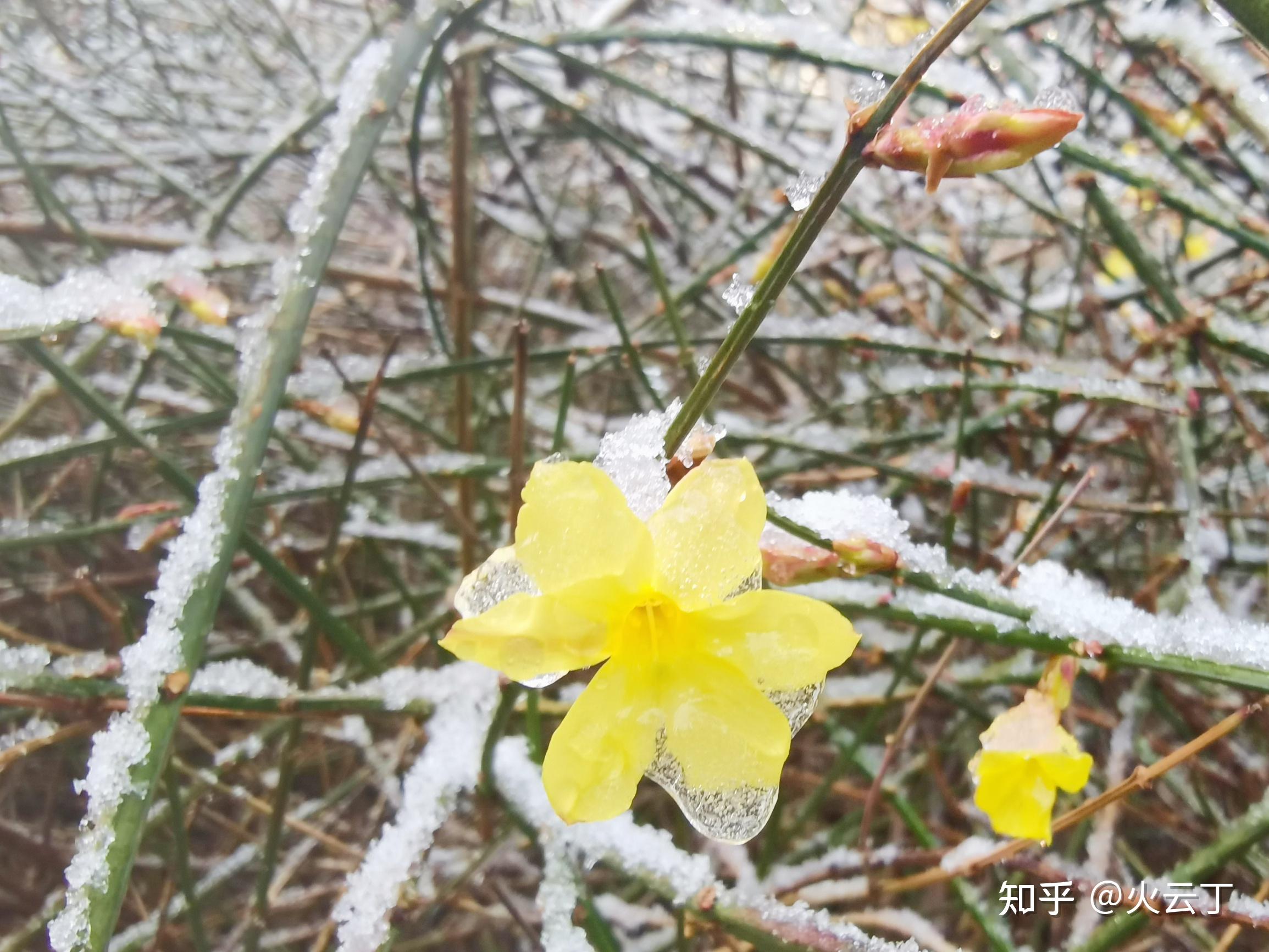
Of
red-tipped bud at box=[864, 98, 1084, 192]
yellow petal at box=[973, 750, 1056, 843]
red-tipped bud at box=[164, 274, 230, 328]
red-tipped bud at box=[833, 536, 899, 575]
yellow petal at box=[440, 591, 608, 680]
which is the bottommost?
yellow petal at box=[973, 750, 1056, 843]

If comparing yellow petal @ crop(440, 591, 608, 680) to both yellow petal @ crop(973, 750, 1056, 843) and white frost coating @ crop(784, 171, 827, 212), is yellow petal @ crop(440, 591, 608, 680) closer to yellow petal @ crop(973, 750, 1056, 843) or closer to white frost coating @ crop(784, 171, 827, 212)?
white frost coating @ crop(784, 171, 827, 212)

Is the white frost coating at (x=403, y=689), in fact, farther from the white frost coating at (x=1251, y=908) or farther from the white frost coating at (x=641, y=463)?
the white frost coating at (x=1251, y=908)

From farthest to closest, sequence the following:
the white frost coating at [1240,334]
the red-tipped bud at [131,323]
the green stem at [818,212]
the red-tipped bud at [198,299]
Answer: the white frost coating at [1240,334], the red-tipped bud at [198,299], the red-tipped bud at [131,323], the green stem at [818,212]

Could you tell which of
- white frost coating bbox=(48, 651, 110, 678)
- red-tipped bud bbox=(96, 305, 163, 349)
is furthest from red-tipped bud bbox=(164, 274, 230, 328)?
white frost coating bbox=(48, 651, 110, 678)

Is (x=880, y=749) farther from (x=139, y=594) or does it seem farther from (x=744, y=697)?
(x=139, y=594)

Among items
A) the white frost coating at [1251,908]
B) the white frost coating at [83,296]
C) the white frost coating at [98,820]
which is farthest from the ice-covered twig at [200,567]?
the white frost coating at [1251,908]

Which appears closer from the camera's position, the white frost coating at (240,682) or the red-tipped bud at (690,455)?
the red-tipped bud at (690,455)

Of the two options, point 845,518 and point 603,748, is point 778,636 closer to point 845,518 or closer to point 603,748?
point 603,748

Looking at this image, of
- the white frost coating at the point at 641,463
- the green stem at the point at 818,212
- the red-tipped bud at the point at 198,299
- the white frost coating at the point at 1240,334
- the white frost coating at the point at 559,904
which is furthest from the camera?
the white frost coating at the point at 1240,334
